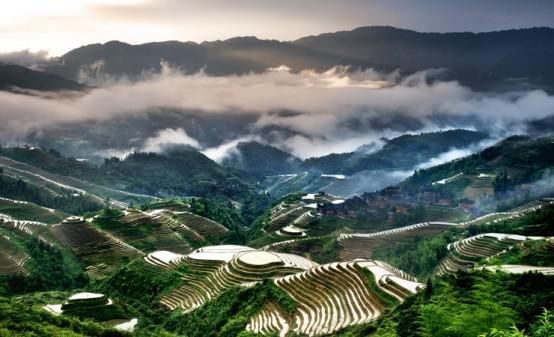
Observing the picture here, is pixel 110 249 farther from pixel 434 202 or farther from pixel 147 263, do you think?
pixel 434 202

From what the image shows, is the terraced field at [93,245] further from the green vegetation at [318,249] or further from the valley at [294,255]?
the green vegetation at [318,249]

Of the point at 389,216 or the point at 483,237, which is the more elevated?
the point at 483,237

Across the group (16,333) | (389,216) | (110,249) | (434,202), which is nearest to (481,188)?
(434,202)

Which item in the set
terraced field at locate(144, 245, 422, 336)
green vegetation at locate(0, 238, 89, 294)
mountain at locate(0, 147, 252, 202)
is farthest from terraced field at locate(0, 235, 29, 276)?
mountain at locate(0, 147, 252, 202)

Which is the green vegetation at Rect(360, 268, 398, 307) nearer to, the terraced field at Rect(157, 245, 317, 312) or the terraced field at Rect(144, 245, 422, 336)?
the terraced field at Rect(144, 245, 422, 336)

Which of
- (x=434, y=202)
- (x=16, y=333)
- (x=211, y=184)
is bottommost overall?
(x=211, y=184)

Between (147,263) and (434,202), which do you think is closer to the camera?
(147,263)

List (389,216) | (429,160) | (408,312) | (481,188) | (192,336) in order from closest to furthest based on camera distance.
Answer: (408,312), (192,336), (389,216), (481,188), (429,160)

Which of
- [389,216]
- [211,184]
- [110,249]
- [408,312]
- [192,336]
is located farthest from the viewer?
[211,184]
